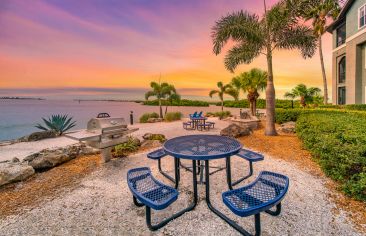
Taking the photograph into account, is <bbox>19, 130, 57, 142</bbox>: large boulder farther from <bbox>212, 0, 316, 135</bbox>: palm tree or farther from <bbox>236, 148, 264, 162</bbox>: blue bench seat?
<bbox>236, 148, 264, 162</bbox>: blue bench seat

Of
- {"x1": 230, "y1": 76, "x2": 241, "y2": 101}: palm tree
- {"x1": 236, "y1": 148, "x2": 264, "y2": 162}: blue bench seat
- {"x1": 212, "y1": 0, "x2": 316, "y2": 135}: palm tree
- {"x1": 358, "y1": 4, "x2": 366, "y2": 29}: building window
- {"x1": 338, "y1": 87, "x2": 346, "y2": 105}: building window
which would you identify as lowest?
{"x1": 236, "y1": 148, "x2": 264, "y2": 162}: blue bench seat

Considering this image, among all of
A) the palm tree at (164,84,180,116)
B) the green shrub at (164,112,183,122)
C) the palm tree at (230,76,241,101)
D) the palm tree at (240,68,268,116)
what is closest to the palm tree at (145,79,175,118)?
the palm tree at (164,84,180,116)

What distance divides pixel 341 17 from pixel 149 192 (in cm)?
2891

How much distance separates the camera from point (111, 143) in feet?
17.5

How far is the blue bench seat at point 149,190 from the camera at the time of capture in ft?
7.98

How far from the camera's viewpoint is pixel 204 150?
3398 millimetres

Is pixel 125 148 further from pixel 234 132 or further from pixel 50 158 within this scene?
pixel 234 132

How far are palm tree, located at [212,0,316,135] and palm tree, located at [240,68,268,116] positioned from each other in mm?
6805

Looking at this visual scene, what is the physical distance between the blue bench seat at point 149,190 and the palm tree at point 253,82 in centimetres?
1555

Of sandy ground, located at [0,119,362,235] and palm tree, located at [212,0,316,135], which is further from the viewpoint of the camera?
palm tree, located at [212,0,316,135]

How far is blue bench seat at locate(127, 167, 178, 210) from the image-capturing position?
95.7 inches

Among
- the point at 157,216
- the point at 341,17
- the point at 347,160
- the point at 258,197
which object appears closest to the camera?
the point at 258,197

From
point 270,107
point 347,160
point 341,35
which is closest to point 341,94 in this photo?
point 341,35

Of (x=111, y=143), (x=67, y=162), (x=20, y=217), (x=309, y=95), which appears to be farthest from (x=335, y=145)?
(x=309, y=95)
